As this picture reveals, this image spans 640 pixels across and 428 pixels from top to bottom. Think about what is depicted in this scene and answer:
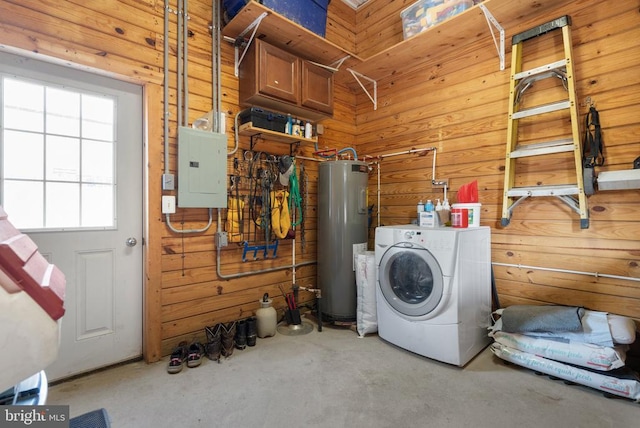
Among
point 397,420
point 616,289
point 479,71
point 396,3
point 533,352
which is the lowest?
point 397,420

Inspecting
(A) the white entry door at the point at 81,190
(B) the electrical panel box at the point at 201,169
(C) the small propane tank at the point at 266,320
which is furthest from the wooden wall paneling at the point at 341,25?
(C) the small propane tank at the point at 266,320

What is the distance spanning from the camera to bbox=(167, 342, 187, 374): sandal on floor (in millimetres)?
1980

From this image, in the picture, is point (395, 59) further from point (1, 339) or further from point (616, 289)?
point (1, 339)

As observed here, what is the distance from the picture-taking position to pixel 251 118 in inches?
→ 95.0

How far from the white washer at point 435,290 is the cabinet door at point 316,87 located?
1255mm

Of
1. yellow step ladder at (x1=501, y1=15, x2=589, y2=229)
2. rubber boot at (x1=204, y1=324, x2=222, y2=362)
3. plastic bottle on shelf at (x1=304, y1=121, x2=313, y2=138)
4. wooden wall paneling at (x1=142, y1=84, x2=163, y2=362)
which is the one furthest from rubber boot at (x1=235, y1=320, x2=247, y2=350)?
yellow step ladder at (x1=501, y1=15, x2=589, y2=229)

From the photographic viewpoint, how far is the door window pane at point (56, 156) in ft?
5.69

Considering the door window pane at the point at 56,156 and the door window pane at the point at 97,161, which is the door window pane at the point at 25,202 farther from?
the door window pane at the point at 97,161

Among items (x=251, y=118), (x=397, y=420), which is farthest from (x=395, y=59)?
(x=397, y=420)

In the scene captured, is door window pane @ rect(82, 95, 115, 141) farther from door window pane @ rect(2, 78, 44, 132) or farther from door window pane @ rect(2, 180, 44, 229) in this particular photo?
door window pane @ rect(2, 180, 44, 229)

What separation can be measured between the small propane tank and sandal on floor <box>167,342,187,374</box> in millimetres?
560

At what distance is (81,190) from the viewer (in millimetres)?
1954

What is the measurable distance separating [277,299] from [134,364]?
46.4 inches

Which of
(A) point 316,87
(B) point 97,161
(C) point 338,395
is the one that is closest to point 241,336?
(C) point 338,395
